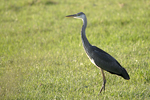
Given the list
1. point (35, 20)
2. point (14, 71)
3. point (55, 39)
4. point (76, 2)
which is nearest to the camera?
point (14, 71)

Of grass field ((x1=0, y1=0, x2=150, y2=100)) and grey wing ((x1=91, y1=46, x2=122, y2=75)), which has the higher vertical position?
grey wing ((x1=91, y1=46, x2=122, y2=75))

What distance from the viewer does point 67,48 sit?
7988mm

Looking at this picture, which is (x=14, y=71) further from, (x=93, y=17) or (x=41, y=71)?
(x=93, y=17)

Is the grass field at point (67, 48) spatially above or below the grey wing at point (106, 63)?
below

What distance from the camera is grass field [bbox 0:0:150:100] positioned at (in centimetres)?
533

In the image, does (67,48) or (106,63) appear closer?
(106,63)

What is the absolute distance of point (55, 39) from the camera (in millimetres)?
8742

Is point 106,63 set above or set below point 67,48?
above

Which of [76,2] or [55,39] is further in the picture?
[76,2]

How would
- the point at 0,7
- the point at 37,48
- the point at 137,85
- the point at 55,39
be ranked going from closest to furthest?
the point at 137,85 < the point at 37,48 < the point at 55,39 < the point at 0,7

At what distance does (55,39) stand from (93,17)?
103 inches

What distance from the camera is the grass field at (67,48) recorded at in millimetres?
5328

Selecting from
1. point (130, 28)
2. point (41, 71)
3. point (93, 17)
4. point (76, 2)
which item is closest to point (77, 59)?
point (41, 71)

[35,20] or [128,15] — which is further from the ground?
[128,15]
